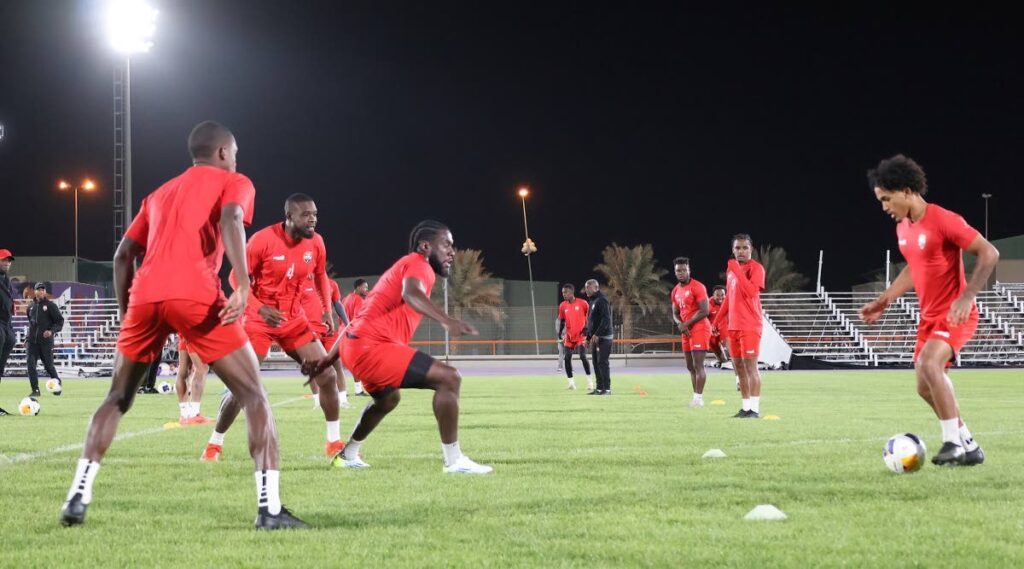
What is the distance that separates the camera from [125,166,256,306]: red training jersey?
5.31m

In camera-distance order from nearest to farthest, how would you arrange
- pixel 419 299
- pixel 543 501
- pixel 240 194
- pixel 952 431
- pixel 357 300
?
1. pixel 240 194
2. pixel 543 501
3. pixel 419 299
4. pixel 952 431
5. pixel 357 300

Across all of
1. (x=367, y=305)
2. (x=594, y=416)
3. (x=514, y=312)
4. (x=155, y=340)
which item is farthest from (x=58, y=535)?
(x=514, y=312)

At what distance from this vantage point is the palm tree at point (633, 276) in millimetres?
72250

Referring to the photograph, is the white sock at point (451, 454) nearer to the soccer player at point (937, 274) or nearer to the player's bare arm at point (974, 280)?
the soccer player at point (937, 274)

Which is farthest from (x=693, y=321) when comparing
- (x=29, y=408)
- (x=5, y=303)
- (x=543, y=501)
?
(x=5, y=303)

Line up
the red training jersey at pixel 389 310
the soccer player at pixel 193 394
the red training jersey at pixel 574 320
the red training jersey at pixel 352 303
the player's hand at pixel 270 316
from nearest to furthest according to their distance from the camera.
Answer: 1. the player's hand at pixel 270 316
2. the red training jersey at pixel 389 310
3. the soccer player at pixel 193 394
4. the red training jersey at pixel 352 303
5. the red training jersey at pixel 574 320

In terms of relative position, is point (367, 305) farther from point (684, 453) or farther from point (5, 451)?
point (5, 451)

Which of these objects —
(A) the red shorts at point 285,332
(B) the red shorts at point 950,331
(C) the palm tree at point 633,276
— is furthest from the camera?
(C) the palm tree at point 633,276

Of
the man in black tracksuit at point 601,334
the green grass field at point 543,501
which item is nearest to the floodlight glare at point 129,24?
the man in black tracksuit at point 601,334

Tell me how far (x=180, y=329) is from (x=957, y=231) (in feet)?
18.3

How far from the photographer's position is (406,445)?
9672 millimetres

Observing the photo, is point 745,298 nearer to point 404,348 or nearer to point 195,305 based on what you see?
point 404,348

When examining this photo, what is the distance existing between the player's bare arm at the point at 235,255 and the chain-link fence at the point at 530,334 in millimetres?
43480

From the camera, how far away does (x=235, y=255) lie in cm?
533
